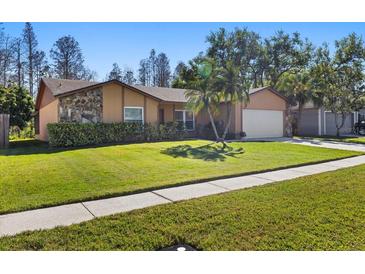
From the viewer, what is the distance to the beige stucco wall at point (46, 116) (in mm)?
15281

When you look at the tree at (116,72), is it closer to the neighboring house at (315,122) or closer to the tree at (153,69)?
the tree at (153,69)

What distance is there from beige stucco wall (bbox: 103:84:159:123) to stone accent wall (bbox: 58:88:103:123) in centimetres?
33

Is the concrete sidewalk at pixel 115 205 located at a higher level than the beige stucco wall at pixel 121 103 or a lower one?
lower

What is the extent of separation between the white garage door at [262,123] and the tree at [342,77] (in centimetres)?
431

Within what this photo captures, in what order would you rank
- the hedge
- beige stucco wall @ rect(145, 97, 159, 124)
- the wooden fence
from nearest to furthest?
1. the hedge
2. the wooden fence
3. beige stucco wall @ rect(145, 97, 159, 124)

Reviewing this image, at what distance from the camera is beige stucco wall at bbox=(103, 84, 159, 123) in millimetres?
15727

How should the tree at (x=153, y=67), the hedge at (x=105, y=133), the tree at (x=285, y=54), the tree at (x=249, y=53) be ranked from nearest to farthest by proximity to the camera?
the hedge at (x=105, y=133)
the tree at (x=285, y=54)
the tree at (x=249, y=53)
the tree at (x=153, y=67)

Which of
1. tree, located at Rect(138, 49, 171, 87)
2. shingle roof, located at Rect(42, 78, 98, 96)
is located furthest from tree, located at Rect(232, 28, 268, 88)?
shingle roof, located at Rect(42, 78, 98, 96)

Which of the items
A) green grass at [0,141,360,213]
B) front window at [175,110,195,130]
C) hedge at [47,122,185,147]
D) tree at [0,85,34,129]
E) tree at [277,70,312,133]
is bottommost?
green grass at [0,141,360,213]

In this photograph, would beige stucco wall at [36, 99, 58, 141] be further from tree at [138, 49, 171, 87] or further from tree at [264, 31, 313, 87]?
tree at [264, 31, 313, 87]

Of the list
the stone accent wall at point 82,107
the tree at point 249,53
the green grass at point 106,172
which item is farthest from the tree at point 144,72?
the green grass at point 106,172
